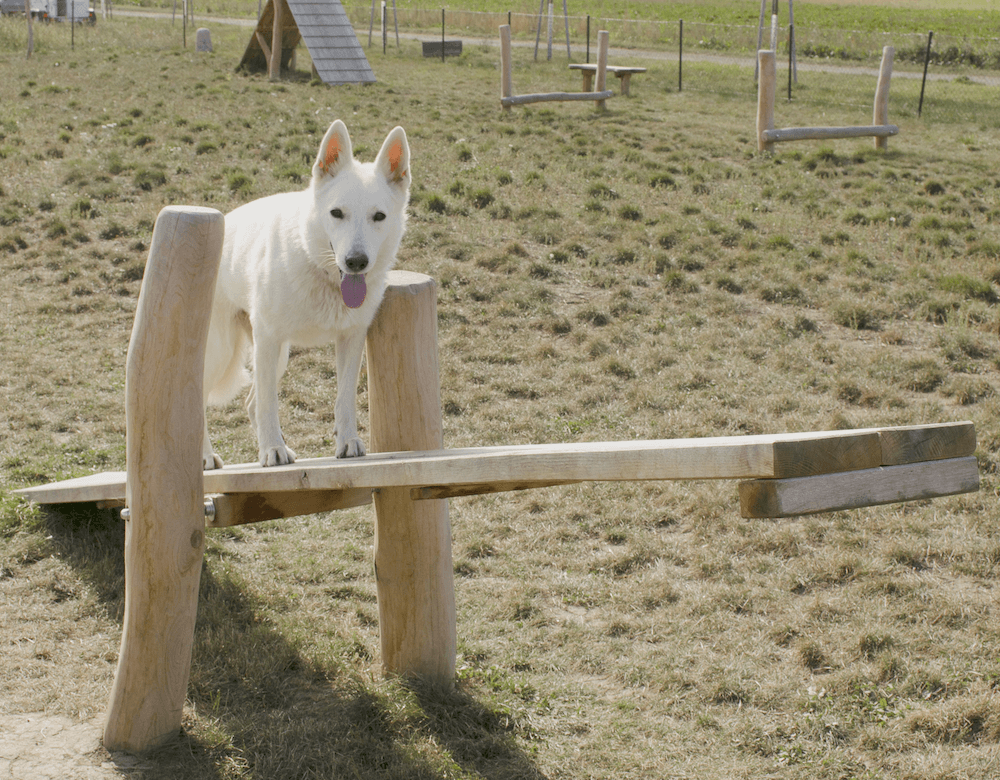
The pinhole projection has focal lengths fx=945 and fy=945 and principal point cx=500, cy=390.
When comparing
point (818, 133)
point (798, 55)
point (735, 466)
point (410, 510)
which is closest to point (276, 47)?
point (818, 133)

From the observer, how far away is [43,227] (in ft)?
30.6

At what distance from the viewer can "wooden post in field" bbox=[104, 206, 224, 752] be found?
125 inches

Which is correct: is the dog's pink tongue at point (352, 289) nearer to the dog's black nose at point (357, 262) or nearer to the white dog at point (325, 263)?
the white dog at point (325, 263)

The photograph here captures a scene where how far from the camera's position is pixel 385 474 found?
3.13m

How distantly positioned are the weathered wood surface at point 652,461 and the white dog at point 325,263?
1.60 feet

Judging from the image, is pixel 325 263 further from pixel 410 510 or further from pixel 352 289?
pixel 410 510

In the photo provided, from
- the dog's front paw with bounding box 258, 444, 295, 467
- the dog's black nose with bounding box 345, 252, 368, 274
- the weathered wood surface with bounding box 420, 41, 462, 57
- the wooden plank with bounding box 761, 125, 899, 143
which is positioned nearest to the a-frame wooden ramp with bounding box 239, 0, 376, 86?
the weathered wood surface with bounding box 420, 41, 462, 57

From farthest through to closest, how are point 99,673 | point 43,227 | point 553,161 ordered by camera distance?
1. point 553,161
2. point 43,227
3. point 99,673

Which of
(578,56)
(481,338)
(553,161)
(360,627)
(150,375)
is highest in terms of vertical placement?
(578,56)

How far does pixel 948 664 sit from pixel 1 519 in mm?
4589

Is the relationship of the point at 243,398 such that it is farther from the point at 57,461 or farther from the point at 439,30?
the point at 439,30

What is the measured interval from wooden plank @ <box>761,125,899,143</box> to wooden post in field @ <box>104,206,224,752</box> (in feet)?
36.7

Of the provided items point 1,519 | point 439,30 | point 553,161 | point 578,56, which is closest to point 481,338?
point 1,519

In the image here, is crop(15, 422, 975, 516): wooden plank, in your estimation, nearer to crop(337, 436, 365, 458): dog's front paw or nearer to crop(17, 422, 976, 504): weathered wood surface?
crop(17, 422, 976, 504): weathered wood surface
